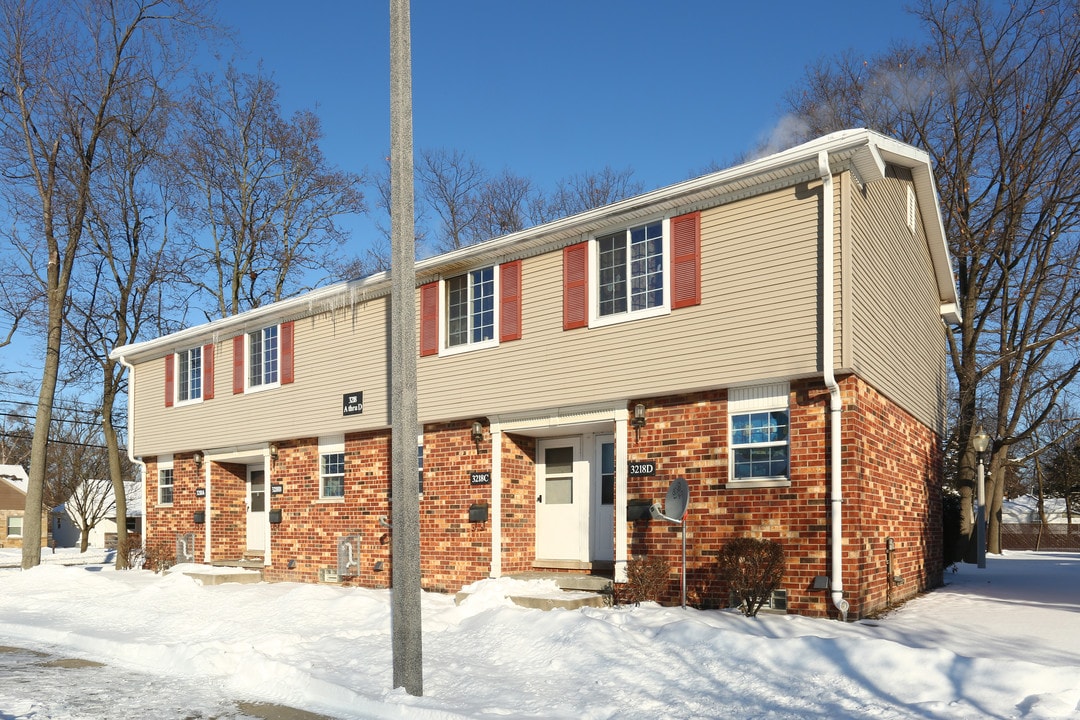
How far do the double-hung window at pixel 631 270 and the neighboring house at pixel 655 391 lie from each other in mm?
37

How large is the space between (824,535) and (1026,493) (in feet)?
190

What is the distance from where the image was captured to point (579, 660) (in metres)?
8.84

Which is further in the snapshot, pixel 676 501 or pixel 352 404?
pixel 352 404

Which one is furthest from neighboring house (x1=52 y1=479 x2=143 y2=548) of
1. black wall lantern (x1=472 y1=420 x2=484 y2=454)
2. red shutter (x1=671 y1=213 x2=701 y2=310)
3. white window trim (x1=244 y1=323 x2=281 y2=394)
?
red shutter (x1=671 y1=213 x2=701 y2=310)

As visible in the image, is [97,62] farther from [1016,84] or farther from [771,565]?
[1016,84]

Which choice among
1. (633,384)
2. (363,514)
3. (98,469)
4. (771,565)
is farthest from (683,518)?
(98,469)

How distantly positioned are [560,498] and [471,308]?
133 inches

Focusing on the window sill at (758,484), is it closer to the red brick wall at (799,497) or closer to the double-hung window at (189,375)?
the red brick wall at (799,497)

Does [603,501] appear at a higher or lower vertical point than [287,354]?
lower

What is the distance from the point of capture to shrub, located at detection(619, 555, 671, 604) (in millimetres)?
11578

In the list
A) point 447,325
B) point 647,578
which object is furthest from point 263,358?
point 647,578

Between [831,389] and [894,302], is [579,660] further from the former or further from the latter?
[894,302]

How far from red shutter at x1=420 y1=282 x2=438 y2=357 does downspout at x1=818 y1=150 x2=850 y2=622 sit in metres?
6.95

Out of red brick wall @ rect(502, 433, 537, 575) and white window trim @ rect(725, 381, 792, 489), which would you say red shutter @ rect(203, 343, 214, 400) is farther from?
white window trim @ rect(725, 381, 792, 489)
